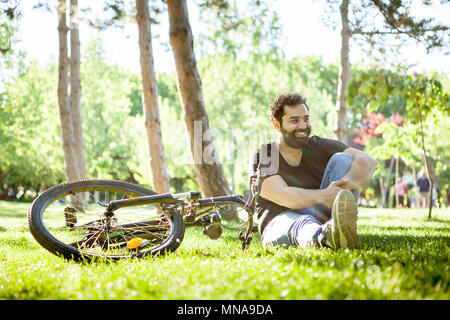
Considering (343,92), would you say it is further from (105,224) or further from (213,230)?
(105,224)

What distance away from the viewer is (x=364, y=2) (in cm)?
857

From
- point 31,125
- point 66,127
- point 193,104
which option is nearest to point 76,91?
point 66,127

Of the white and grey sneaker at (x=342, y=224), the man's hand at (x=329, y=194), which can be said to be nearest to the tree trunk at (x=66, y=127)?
the man's hand at (x=329, y=194)

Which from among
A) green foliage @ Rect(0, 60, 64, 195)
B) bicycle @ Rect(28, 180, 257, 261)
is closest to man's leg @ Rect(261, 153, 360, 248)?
bicycle @ Rect(28, 180, 257, 261)

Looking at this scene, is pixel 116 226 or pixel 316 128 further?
pixel 316 128

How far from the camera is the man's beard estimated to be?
4.20 metres

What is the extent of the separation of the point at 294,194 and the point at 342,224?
847 millimetres

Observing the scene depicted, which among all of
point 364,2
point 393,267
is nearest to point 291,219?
point 393,267

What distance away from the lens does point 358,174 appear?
389cm

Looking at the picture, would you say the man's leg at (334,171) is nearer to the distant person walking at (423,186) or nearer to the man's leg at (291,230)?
the man's leg at (291,230)

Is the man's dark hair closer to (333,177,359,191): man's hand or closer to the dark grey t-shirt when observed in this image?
the dark grey t-shirt

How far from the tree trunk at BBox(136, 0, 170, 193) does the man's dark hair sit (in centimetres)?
495
